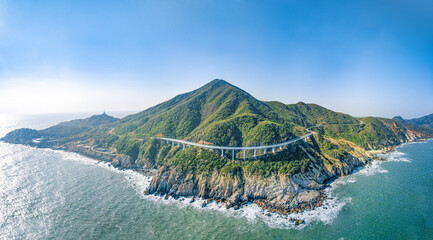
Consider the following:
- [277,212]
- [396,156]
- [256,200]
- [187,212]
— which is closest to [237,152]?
[256,200]

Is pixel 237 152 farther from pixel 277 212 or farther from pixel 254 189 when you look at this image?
pixel 277 212

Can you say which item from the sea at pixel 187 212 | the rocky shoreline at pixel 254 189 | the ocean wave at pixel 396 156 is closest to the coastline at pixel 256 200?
the rocky shoreline at pixel 254 189

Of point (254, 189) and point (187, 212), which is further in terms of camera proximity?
point (254, 189)

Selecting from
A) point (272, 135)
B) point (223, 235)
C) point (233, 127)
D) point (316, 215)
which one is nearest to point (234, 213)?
point (223, 235)

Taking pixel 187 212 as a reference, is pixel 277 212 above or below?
above

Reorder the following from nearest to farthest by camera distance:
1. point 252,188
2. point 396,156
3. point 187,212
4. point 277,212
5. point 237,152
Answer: point 277,212 < point 187,212 < point 252,188 < point 237,152 < point 396,156

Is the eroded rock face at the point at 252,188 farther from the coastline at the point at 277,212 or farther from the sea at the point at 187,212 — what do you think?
the sea at the point at 187,212
